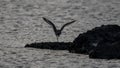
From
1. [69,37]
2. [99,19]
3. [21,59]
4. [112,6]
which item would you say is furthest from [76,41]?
[112,6]

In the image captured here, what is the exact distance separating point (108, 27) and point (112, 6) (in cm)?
2168

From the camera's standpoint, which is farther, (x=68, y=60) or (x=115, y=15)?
(x=115, y=15)

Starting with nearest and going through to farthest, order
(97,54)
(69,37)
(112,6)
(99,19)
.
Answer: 1. (97,54)
2. (69,37)
3. (99,19)
4. (112,6)

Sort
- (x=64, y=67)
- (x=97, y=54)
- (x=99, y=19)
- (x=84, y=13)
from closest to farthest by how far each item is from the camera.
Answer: (x=64, y=67)
(x=97, y=54)
(x=99, y=19)
(x=84, y=13)

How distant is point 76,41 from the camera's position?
20.3m

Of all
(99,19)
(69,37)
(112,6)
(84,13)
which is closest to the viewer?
(69,37)

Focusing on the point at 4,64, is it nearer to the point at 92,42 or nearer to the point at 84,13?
the point at 92,42

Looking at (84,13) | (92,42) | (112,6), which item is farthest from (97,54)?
(112,6)

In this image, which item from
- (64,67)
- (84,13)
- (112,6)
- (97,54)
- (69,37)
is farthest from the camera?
(112,6)

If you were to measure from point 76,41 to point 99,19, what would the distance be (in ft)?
44.4

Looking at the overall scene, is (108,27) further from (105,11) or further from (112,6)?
(112,6)

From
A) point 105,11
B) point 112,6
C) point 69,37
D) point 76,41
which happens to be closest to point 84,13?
point 105,11

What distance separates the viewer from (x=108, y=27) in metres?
20.1

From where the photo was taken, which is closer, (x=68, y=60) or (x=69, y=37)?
(x=68, y=60)
